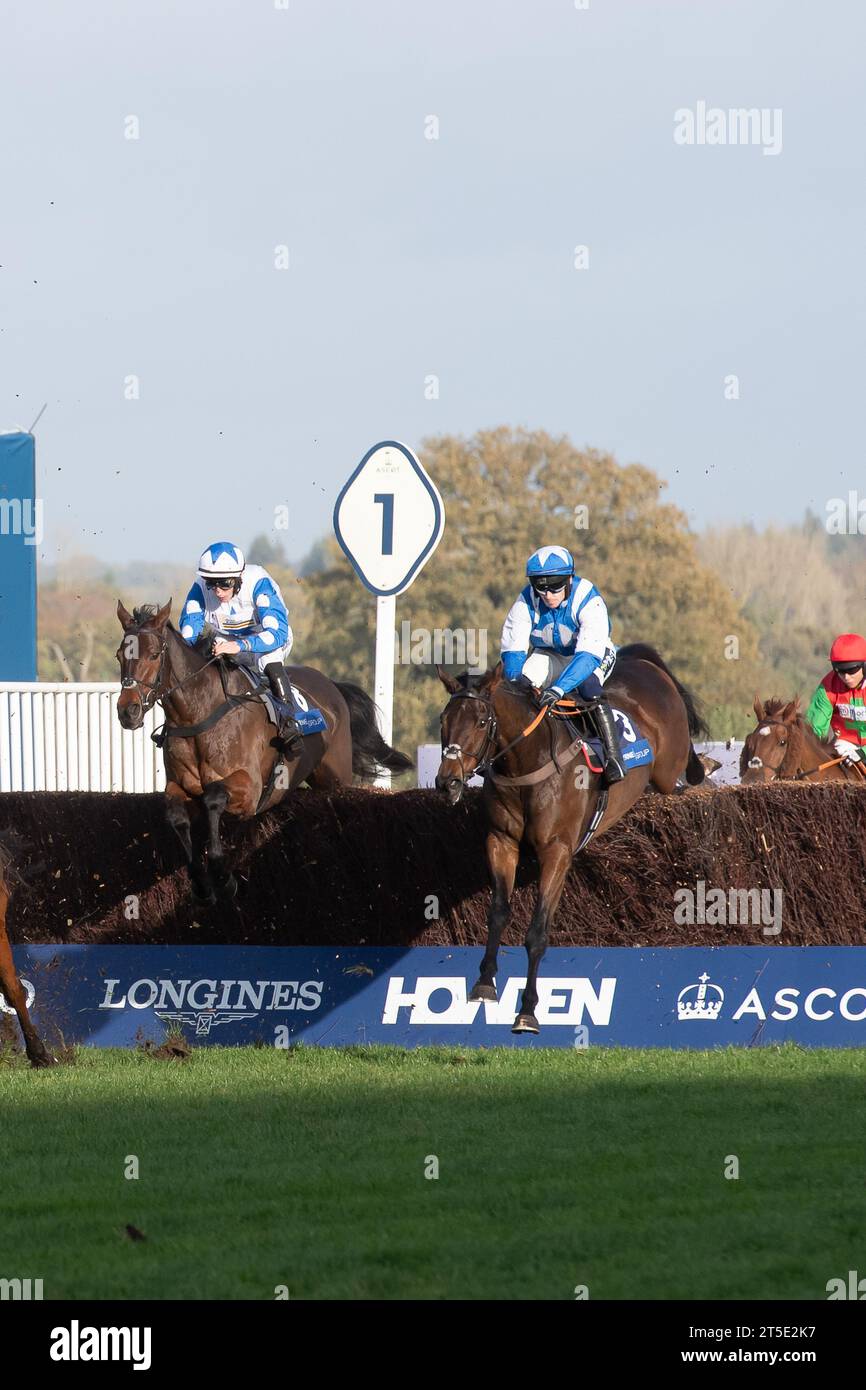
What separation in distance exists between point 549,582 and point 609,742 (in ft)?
2.84

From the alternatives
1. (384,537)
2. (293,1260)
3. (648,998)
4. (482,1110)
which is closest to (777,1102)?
(482,1110)

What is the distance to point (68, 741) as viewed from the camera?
49.7 ft

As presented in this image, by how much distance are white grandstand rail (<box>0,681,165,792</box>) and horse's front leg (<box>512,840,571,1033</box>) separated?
19.2 feet

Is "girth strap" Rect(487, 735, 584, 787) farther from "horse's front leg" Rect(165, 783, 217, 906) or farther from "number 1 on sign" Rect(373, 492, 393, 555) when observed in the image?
"number 1 on sign" Rect(373, 492, 393, 555)

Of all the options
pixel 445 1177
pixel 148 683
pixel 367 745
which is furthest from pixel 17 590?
pixel 445 1177

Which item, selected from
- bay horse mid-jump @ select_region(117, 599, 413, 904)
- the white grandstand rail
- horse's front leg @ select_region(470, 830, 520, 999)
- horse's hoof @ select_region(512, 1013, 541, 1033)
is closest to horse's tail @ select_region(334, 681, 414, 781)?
bay horse mid-jump @ select_region(117, 599, 413, 904)

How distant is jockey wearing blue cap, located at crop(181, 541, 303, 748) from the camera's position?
10.8 meters

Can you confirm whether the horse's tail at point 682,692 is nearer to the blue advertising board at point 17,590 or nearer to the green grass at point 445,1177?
the green grass at point 445,1177

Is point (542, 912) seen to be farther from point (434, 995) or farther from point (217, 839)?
point (217, 839)

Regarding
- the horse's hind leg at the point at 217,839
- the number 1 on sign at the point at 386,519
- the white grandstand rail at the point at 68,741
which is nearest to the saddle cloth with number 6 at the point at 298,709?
the horse's hind leg at the point at 217,839

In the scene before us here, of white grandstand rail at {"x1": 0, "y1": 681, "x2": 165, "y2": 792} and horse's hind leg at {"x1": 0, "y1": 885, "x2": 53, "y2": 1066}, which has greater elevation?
white grandstand rail at {"x1": 0, "y1": 681, "x2": 165, "y2": 792}

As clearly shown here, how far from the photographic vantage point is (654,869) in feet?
32.4
